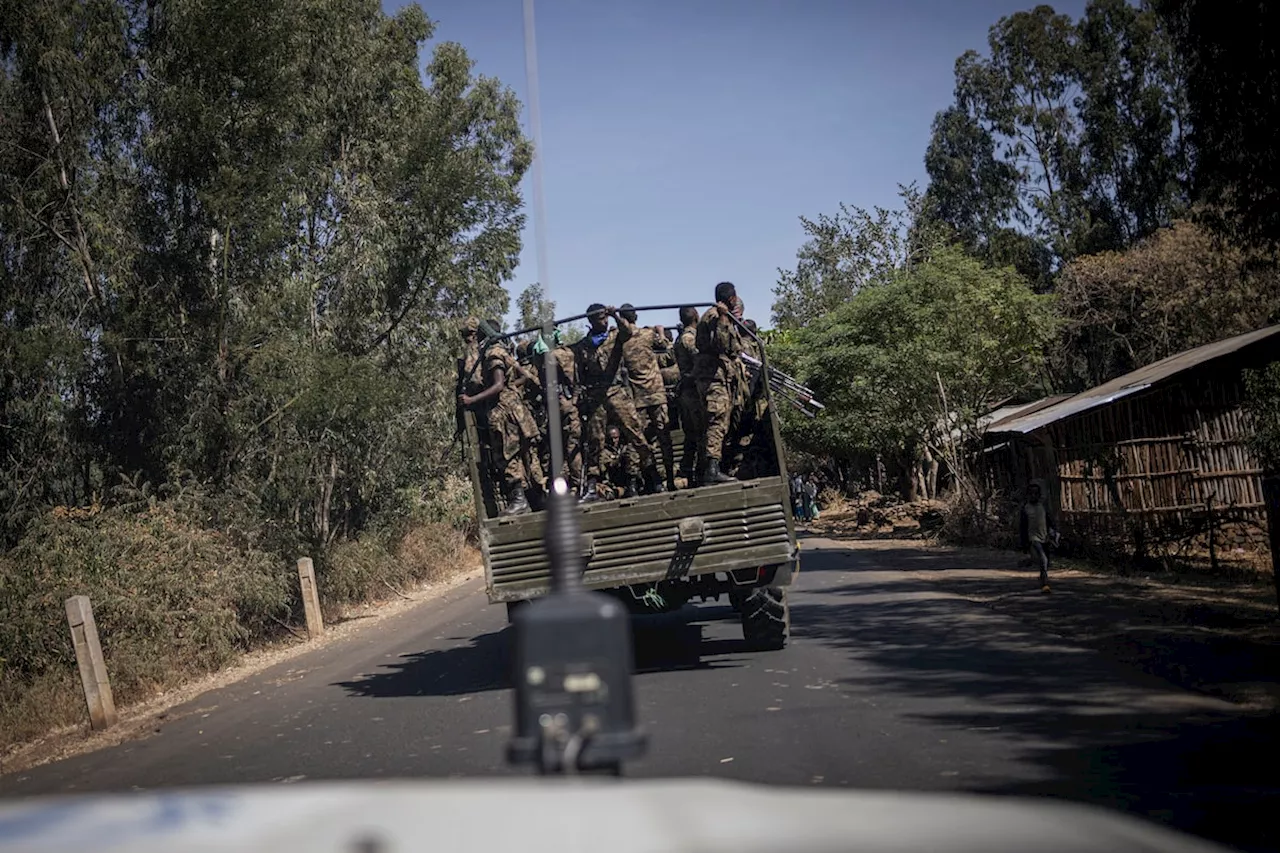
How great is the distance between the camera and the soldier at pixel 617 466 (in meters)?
12.7

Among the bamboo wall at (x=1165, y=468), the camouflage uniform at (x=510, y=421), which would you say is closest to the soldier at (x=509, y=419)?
the camouflage uniform at (x=510, y=421)

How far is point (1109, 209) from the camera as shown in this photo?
46.8 m

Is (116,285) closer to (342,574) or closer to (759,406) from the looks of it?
(342,574)

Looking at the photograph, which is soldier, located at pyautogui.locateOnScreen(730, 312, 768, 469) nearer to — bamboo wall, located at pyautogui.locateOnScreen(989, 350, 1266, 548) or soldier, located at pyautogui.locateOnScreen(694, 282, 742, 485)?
soldier, located at pyautogui.locateOnScreen(694, 282, 742, 485)

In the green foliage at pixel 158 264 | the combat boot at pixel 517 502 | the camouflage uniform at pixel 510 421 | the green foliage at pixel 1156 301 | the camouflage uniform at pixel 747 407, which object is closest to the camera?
the combat boot at pixel 517 502

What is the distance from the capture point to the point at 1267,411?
16.1 m

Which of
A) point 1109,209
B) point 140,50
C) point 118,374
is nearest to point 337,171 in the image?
point 140,50

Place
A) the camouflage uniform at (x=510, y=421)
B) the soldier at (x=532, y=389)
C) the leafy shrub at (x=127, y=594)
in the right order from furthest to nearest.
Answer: the leafy shrub at (x=127, y=594) < the soldier at (x=532, y=389) < the camouflage uniform at (x=510, y=421)

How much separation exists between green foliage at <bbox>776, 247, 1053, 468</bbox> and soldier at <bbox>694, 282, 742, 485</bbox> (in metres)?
17.9

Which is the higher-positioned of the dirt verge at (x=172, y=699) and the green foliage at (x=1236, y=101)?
the green foliage at (x=1236, y=101)

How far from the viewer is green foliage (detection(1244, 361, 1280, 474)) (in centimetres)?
1596

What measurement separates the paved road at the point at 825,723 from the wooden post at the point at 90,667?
98 cm

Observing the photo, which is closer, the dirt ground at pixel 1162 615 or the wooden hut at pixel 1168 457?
the dirt ground at pixel 1162 615

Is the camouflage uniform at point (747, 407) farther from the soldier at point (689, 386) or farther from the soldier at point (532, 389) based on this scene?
the soldier at point (532, 389)
